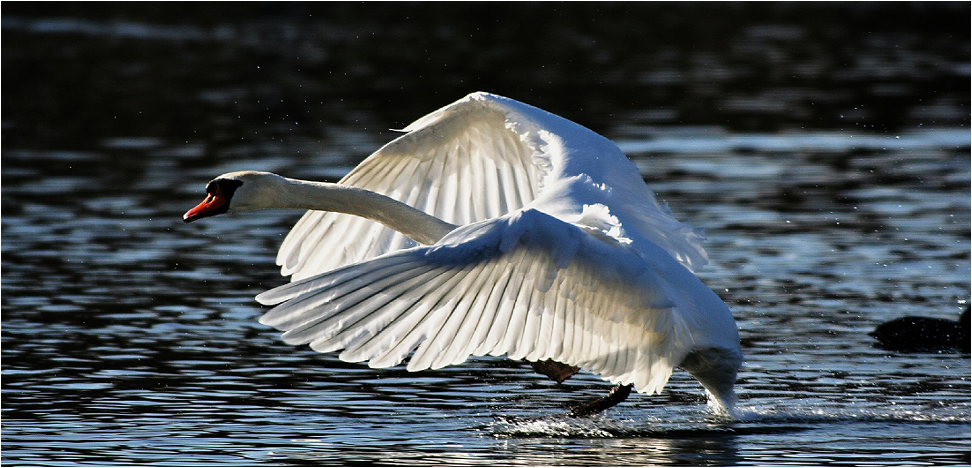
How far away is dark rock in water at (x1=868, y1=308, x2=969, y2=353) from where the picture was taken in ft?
34.0

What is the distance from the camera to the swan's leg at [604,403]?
863 cm

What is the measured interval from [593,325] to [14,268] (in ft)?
23.2

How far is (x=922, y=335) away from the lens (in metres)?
10.4

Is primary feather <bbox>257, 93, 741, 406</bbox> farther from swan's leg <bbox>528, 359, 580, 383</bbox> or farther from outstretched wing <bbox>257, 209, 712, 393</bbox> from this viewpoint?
swan's leg <bbox>528, 359, 580, 383</bbox>

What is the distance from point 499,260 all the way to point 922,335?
4.35 metres

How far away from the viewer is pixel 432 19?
38406 millimetres

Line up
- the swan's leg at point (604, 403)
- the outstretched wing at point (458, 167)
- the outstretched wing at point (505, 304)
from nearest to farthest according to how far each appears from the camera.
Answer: the outstretched wing at point (505, 304)
the swan's leg at point (604, 403)
the outstretched wing at point (458, 167)

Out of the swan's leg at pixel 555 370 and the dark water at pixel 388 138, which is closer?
the dark water at pixel 388 138

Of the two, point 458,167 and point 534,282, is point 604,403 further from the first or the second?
point 458,167

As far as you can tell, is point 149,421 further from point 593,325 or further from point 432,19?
point 432,19

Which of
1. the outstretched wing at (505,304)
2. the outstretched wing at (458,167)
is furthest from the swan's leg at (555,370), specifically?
the outstretched wing at (458,167)

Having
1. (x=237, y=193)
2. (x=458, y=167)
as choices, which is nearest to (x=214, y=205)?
(x=237, y=193)

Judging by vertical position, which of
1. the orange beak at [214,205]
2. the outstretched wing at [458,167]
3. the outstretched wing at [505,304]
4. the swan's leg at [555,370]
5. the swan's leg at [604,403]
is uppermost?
the outstretched wing at [458,167]

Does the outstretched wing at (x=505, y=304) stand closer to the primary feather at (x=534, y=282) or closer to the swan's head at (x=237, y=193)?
the primary feather at (x=534, y=282)
